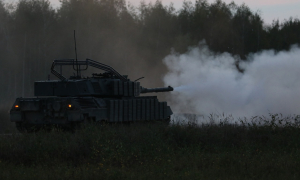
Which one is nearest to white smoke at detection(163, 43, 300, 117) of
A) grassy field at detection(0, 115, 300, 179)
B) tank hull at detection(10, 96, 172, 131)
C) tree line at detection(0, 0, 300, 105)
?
tank hull at detection(10, 96, 172, 131)

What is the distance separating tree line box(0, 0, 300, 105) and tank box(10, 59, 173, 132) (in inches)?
1071

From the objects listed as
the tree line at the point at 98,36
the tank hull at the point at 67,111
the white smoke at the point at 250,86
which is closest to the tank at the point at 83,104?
the tank hull at the point at 67,111

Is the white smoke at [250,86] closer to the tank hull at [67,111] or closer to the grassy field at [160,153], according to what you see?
the tank hull at [67,111]

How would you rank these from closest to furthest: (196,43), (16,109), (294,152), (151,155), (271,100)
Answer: (151,155)
(294,152)
(16,109)
(271,100)
(196,43)

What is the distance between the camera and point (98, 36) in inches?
1954

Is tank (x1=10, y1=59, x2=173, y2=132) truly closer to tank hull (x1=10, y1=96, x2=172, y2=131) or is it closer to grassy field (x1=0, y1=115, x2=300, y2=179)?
tank hull (x1=10, y1=96, x2=172, y2=131)

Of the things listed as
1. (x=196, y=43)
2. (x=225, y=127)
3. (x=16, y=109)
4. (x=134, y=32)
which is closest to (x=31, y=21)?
(x=134, y=32)

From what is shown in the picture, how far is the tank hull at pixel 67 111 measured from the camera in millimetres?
16797

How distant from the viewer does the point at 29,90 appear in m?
49.1

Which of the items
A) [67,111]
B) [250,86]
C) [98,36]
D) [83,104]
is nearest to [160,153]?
[67,111]

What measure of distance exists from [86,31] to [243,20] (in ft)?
54.4

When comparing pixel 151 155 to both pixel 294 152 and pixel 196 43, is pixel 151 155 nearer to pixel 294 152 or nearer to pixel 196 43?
pixel 294 152

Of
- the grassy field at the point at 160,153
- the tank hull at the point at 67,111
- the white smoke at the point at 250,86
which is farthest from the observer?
the white smoke at the point at 250,86

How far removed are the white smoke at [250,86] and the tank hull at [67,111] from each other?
7.87m
